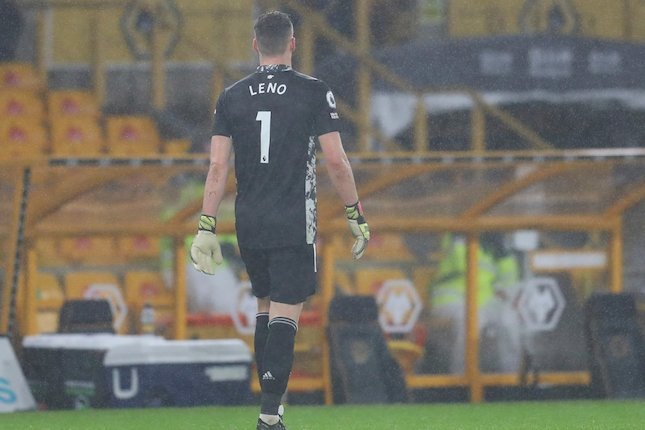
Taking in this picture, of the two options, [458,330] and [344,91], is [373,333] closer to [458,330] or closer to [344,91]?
[458,330]

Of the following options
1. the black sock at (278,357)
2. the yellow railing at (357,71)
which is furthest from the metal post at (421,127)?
the black sock at (278,357)

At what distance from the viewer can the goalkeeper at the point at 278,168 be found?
687cm

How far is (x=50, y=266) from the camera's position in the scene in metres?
11.9

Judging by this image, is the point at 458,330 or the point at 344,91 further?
the point at 344,91

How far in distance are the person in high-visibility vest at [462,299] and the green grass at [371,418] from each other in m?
2.02

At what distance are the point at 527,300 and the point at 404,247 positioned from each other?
2.96ft

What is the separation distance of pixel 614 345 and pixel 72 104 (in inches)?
209

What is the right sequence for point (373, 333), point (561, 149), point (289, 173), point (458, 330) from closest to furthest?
1. point (289, 173)
2. point (373, 333)
3. point (458, 330)
4. point (561, 149)

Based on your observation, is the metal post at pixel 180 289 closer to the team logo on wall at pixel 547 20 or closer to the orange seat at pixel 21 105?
the orange seat at pixel 21 105

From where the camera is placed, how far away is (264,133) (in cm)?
690

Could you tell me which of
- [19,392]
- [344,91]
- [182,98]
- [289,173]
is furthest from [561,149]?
[289,173]

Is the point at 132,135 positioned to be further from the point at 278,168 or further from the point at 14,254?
the point at 278,168

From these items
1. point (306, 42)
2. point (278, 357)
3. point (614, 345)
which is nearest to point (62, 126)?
point (306, 42)

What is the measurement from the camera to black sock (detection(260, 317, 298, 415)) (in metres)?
6.81
